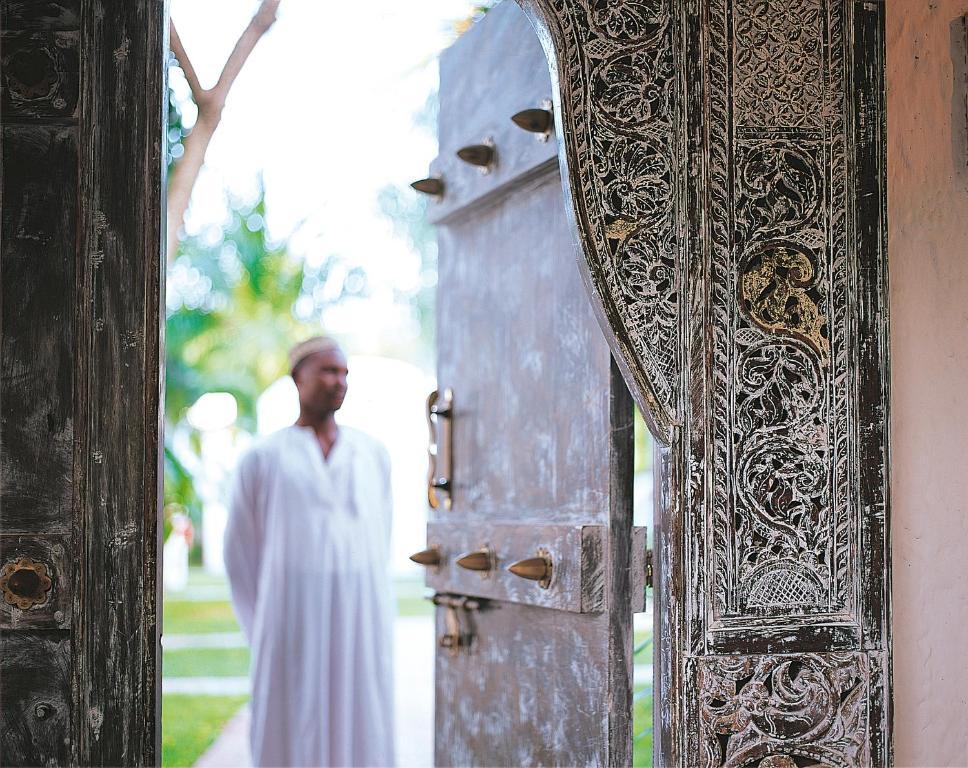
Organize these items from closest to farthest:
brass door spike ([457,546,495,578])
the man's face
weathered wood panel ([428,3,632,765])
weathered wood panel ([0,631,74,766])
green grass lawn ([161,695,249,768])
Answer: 1. weathered wood panel ([0,631,74,766])
2. weathered wood panel ([428,3,632,765])
3. brass door spike ([457,546,495,578])
4. the man's face
5. green grass lawn ([161,695,249,768])

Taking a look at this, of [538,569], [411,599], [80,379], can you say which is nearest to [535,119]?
[538,569]

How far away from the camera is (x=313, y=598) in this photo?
333 cm

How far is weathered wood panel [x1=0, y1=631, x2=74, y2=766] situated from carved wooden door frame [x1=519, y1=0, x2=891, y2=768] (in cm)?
98

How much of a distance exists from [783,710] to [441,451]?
111 cm

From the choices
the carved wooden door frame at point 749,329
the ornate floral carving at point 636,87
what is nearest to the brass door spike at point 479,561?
the carved wooden door frame at point 749,329

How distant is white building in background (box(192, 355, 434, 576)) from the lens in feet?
35.3

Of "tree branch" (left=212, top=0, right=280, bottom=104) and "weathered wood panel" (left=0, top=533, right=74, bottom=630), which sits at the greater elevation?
"tree branch" (left=212, top=0, right=280, bottom=104)

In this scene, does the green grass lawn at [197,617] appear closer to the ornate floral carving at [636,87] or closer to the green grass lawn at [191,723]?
the green grass lawn at [191,723]

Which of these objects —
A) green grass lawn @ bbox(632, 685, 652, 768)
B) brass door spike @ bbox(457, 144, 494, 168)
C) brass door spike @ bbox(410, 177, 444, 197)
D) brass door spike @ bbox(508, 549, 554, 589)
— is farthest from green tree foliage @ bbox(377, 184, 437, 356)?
brass door spike @ bbox(508, 549, 554, 589)

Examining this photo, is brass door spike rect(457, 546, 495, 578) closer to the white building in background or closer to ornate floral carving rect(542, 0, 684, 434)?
ornate floral carving rect(542, 0, 684, 434)

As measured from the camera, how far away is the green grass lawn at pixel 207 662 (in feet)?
24.7

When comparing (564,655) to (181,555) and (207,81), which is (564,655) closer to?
(207,81)

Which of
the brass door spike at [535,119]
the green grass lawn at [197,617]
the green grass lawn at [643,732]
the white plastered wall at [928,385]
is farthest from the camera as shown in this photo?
the green grass lawn at [197,617]

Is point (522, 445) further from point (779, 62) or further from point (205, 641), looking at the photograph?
point (205, 641)
